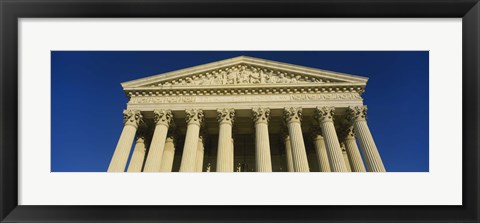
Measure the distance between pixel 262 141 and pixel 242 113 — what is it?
10.7ft

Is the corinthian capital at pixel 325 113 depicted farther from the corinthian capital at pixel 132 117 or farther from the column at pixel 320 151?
the corinthian capital at pixel 132 117

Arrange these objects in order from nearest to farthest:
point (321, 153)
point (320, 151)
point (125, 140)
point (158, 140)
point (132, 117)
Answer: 1. point (125, 140)
2. point (158, 140)
3. point (132, 117)
4. point (321, 153)
5. point (320, 151)

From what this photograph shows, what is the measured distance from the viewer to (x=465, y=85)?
6.15 meters

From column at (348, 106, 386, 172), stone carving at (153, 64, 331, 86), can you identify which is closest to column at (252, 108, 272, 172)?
stone carving at (153, 64, 331, 86)

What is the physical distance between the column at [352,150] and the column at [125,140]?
16274 millimetres

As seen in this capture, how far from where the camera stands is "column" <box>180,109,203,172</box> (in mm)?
19594

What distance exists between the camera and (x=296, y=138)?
2034cm

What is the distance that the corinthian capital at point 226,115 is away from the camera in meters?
21.6

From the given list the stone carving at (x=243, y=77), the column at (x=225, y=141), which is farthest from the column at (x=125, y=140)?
the column at (x=225, y=141)

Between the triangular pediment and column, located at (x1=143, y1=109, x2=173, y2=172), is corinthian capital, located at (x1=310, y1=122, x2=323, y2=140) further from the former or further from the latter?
column, located at (x1=143, y1=109, x2=173, y2=172)

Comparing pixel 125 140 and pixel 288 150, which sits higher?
pixel 125 140

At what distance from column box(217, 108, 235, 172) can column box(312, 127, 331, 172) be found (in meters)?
6.97

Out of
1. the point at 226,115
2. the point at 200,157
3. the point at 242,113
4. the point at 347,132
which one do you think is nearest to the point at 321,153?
the point at 347,132

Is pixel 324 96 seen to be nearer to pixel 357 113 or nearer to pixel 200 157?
pixel 357 113
